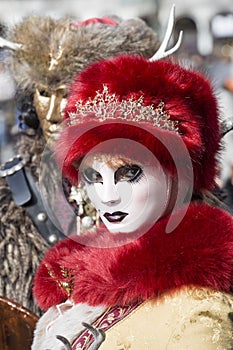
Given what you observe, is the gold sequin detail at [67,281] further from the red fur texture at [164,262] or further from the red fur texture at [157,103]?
the red fur texture at [157,103]

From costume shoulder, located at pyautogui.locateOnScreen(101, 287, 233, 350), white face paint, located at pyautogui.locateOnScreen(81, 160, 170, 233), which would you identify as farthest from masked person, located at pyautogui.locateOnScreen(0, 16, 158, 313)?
costume shoulder, located at pyautogui.locateOnScreen(101, 287, 233, 350)

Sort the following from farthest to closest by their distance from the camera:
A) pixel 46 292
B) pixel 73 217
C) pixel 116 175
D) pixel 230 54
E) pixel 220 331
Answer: pixel 230 54, pixel 73 217, pixel 46 292, pixel 116 175, pixel 220 331

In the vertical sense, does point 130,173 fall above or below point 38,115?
below

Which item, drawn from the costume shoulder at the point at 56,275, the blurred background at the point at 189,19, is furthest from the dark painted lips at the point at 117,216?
the blurred background at the point at 189,19

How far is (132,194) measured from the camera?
5.78ft

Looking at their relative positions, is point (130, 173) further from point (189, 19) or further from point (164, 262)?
point (189, 19)

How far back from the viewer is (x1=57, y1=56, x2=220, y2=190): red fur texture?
1.75 metres

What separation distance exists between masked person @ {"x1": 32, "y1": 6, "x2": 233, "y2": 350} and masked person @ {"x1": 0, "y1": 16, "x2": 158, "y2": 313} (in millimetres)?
767

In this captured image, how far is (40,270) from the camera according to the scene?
199 cm

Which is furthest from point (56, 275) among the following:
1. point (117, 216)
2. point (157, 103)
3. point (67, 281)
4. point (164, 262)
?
point (157, 103)

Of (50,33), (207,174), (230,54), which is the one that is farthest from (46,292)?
(230,54)

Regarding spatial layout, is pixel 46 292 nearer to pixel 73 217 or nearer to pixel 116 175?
pixel 116 175

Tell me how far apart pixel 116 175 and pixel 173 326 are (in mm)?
355

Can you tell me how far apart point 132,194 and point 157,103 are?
0.20 m
